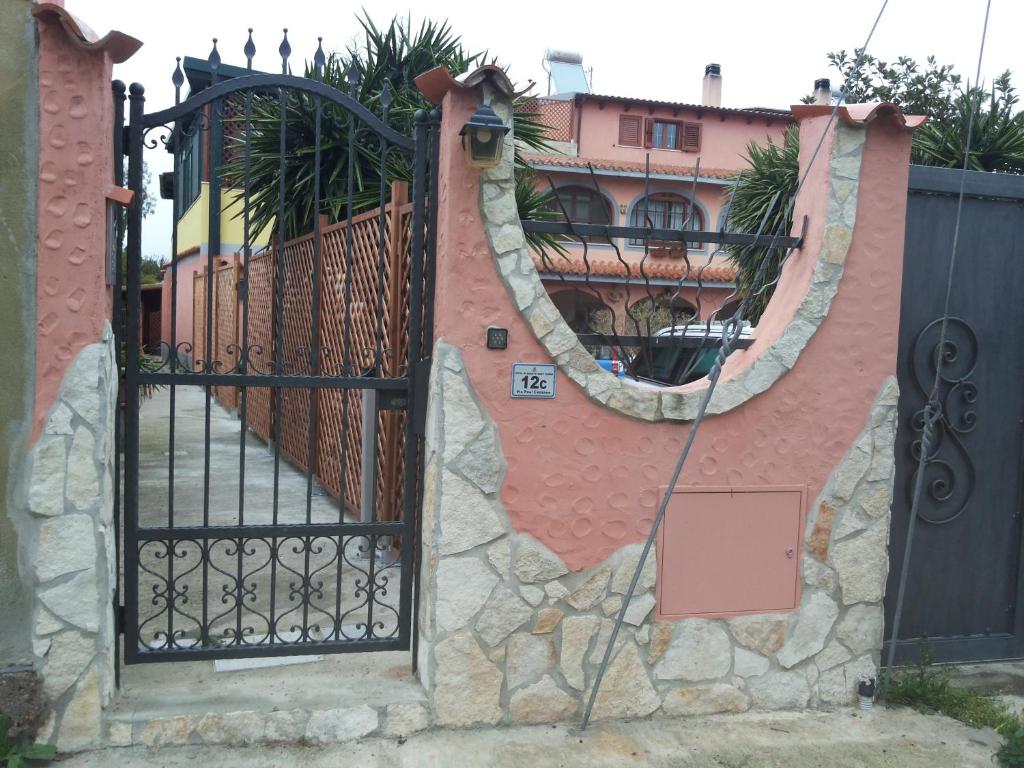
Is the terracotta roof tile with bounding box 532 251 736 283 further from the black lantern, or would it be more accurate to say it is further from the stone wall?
the stone wall

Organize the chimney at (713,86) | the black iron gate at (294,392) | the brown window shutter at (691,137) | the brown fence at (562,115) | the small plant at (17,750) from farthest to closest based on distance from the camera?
the chimney at (713,86) → the brown window shutter at (691,137) → the brown fence at (562,115) → the black iron gate at (294,392) → the small plant at (17,750)

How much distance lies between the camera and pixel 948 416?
15.9 ft

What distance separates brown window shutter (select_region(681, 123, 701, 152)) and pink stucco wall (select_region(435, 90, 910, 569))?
88.8 feet

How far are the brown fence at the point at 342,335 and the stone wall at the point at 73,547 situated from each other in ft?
2.22

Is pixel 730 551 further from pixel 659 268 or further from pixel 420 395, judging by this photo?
pixel 659 268

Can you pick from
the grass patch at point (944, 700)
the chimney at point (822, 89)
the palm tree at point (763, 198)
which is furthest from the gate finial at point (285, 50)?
the chimney at point (822, 89)

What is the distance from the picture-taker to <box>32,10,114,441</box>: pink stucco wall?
3.42 metres

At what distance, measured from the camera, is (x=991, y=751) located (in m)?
4.05

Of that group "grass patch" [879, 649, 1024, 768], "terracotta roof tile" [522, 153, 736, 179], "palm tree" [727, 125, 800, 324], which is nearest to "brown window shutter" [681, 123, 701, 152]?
"terracotta roof tile" [522, 153, 736, 179]

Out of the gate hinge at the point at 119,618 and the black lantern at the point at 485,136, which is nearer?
the black lantern at the point at 485,136

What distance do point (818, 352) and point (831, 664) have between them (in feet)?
4.94

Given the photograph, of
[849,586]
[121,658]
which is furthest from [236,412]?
[849,586]

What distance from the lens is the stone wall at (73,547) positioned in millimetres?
3482

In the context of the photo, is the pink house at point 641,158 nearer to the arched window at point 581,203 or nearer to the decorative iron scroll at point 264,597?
the arched window at point 581,203
